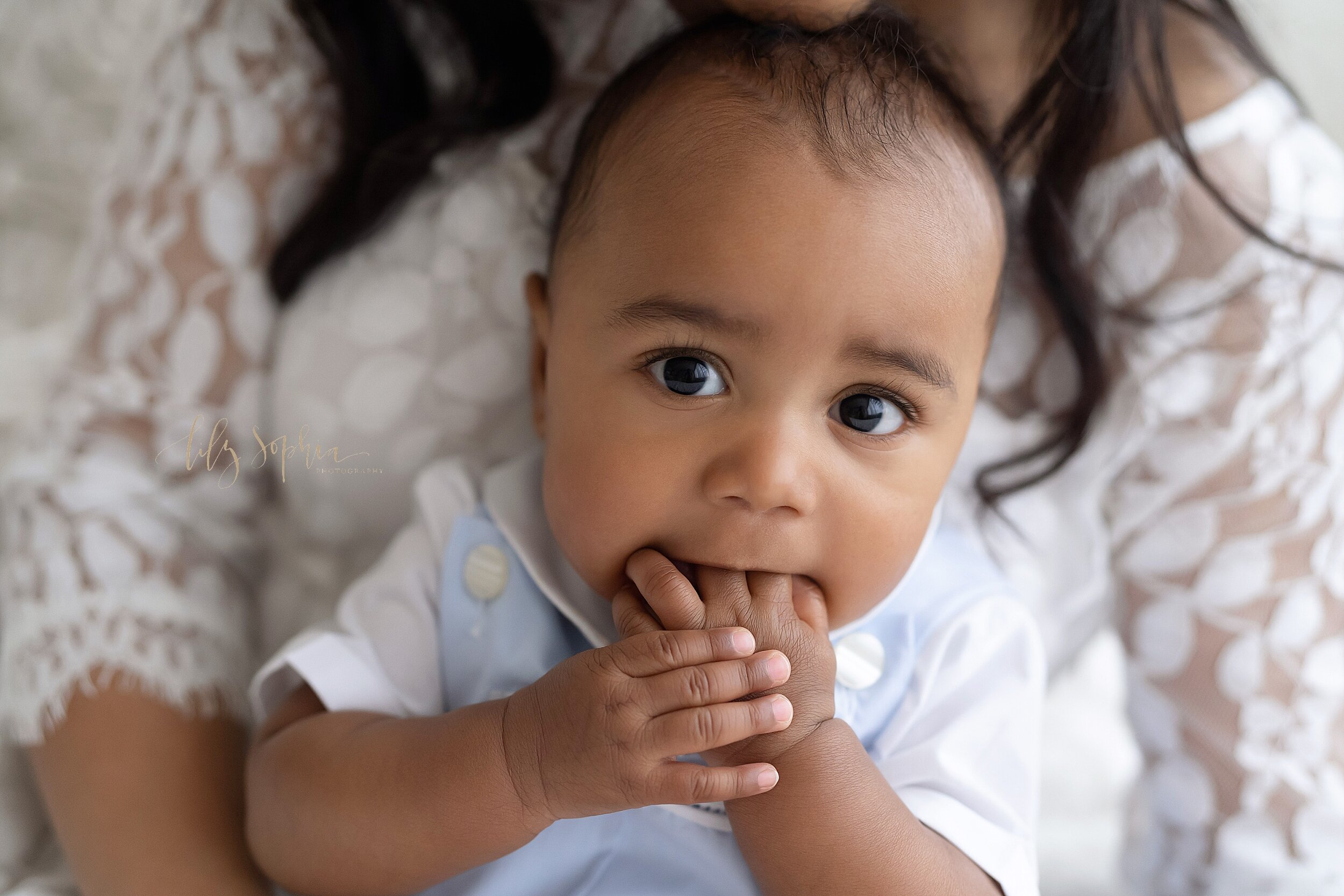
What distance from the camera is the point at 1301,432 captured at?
1.03m

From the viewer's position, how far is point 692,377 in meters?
0.80

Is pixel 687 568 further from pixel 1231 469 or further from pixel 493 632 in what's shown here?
pixel 1231 469

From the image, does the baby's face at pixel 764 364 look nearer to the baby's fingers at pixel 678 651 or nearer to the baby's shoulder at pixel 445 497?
the baby's fingers at pixel 678 651

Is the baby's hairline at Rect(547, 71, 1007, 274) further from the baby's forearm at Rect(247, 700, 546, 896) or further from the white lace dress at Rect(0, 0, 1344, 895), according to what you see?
the baby's forearm at Rect(247, 700, 546, 896)

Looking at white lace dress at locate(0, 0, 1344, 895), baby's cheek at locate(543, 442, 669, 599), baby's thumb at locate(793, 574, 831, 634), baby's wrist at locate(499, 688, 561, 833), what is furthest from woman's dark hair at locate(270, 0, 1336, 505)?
baby's wrist at locate(499, 688, 561, 833)

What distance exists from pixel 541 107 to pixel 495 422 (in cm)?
39

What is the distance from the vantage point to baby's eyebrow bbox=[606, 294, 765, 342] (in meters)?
0.78

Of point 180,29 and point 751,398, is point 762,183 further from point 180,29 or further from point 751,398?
point 180,29

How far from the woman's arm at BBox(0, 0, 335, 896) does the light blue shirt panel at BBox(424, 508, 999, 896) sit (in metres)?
0.26

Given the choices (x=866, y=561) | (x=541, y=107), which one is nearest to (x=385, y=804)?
(x=866, y=561)

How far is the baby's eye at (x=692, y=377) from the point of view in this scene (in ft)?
2.64

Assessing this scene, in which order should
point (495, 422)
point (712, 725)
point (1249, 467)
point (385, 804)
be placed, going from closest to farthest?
point (712, 725) < point (385, 804) < point (1249, 467) < point (495, 422)

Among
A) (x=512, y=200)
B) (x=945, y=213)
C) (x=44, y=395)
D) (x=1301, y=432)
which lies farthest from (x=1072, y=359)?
(x=44, y=395)
